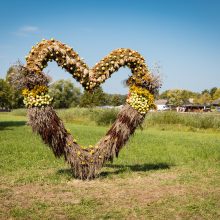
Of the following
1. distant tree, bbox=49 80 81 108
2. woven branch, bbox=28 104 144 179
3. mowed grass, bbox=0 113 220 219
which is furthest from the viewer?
distant tree, bbox=49 80 81 108

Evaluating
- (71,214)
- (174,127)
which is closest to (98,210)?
(71,214)

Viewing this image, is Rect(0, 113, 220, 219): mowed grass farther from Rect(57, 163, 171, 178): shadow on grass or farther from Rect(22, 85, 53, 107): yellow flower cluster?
Rect(22, 85, 53, 107): yellow flower cluster

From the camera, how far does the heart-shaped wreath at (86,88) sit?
9.48 m

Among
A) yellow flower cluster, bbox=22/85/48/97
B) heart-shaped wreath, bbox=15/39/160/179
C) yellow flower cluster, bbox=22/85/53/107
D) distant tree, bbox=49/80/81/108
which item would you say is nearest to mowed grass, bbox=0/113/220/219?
heart-shaped wreath, bbox=15/39/160/179

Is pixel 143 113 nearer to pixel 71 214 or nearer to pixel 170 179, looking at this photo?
pixel 170 179

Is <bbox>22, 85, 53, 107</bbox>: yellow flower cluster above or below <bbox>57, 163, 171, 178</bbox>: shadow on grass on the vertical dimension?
above

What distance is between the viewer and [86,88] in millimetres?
9766

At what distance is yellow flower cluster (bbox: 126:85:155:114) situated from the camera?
33.9 feet

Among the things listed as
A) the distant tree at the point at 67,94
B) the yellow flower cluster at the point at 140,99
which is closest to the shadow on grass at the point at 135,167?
the yellow flower cluster at the point at 140,99

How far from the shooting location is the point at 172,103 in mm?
118188

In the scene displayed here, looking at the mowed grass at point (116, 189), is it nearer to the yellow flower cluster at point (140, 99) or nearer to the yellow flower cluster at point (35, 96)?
the yellow flower cluster at point (140, 99)

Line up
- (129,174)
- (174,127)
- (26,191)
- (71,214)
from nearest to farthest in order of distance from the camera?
(71,214), (26,191), (129,174), (174,127)

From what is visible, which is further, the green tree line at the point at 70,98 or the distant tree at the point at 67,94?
the distant tree at the point at 67,94

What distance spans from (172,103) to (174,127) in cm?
8498
